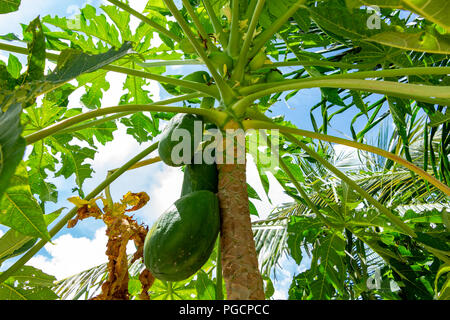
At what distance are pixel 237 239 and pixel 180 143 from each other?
0.35 metres

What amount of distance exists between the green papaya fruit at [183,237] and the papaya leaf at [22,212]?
0.93 feet

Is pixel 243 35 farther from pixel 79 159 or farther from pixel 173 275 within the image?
pixel 79 159

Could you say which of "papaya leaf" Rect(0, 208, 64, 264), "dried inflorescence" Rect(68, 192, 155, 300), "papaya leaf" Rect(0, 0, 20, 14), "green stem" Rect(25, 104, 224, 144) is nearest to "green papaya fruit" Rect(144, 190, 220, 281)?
"dried inflorescence" Rect(68, 192, 155, 300)

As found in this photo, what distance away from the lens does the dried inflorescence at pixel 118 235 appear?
1131 mm

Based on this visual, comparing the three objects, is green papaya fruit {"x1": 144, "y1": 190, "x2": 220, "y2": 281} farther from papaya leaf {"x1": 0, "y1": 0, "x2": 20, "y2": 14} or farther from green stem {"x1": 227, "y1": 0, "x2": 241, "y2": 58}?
papaya leaf {"x1": 0, "y1": 0, "x2": 20, "y2": 14}

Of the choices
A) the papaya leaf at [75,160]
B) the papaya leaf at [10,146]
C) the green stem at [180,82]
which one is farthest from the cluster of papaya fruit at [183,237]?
the papaya leaf at [75,160]

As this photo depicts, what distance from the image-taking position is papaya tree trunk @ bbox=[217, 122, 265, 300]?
0.97 metres

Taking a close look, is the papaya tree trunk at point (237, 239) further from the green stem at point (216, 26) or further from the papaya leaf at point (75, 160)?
the papaya leaf at point (75, 160)

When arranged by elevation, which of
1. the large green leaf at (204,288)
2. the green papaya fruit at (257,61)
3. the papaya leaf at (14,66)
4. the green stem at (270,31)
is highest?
the papaya leaf at (14,66)

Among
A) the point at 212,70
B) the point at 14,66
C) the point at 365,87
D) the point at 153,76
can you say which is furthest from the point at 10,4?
the point at 365,87

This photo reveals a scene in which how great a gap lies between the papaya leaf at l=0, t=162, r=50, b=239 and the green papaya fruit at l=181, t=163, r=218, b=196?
45 centimetres

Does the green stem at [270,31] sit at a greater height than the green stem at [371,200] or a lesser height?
greater
